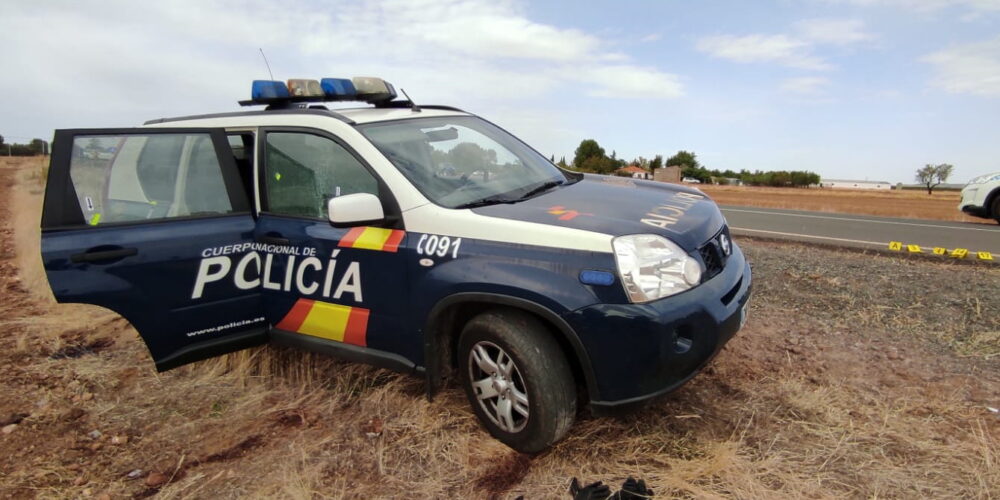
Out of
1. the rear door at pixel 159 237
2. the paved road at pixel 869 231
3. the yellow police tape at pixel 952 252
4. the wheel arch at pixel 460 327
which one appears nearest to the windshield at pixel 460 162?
the wheel arch at pixel 460 327

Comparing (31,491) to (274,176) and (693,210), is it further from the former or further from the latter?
(693,210)

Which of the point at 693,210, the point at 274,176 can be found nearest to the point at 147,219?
the point at 274,176

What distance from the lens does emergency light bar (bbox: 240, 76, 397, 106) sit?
3918 millimetres

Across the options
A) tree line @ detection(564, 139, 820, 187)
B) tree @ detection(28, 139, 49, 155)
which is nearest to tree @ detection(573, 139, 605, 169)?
tree line @ detection(564, 139, 820, 187)

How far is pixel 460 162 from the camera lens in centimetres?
338

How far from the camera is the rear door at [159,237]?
3.03 m

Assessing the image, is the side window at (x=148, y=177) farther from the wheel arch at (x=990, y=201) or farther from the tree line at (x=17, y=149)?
the tree line at (x=17, y=149)

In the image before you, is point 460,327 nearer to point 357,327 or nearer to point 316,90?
point 357,327

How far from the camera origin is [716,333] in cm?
252

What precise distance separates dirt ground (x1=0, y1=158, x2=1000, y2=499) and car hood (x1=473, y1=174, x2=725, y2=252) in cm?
102

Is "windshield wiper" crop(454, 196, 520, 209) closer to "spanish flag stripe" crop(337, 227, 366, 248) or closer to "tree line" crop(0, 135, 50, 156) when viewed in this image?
"spanish flag stripe" crop(337, 227, 366, 248)

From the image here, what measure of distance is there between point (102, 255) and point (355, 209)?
1.48m

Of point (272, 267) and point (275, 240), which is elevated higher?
point (275, 240)

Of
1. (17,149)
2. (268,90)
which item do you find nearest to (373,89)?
(268,90)
